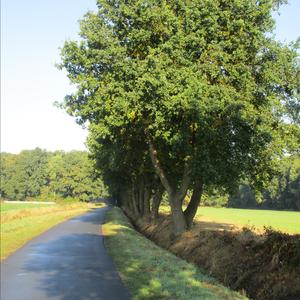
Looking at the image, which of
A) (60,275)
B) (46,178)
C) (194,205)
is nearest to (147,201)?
(194,205)

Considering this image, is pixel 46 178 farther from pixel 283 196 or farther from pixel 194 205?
pixel 194 205

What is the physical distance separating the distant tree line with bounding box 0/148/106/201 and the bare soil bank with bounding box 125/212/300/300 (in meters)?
129

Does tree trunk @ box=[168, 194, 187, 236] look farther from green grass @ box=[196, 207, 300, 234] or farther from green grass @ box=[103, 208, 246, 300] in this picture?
green grass @ box=[196, 207, 300, 234]

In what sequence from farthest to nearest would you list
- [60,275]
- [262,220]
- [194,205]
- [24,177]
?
[24,177], [262,220], [194,205], [60,275]

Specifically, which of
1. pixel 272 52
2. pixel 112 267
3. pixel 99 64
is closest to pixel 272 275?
pixel 112 267

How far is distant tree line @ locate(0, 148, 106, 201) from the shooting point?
14612cm

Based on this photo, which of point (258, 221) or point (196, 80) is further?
point (258, 221)

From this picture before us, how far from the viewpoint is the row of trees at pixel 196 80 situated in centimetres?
1880

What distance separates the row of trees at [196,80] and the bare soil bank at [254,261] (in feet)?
13.6

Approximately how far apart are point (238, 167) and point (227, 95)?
404 centimetres

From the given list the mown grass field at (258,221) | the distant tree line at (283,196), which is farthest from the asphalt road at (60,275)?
the distant tree line at (283,196)

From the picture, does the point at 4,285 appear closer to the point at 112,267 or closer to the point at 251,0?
the point at 112,267

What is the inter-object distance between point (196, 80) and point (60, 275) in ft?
30.3

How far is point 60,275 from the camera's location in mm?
13023
